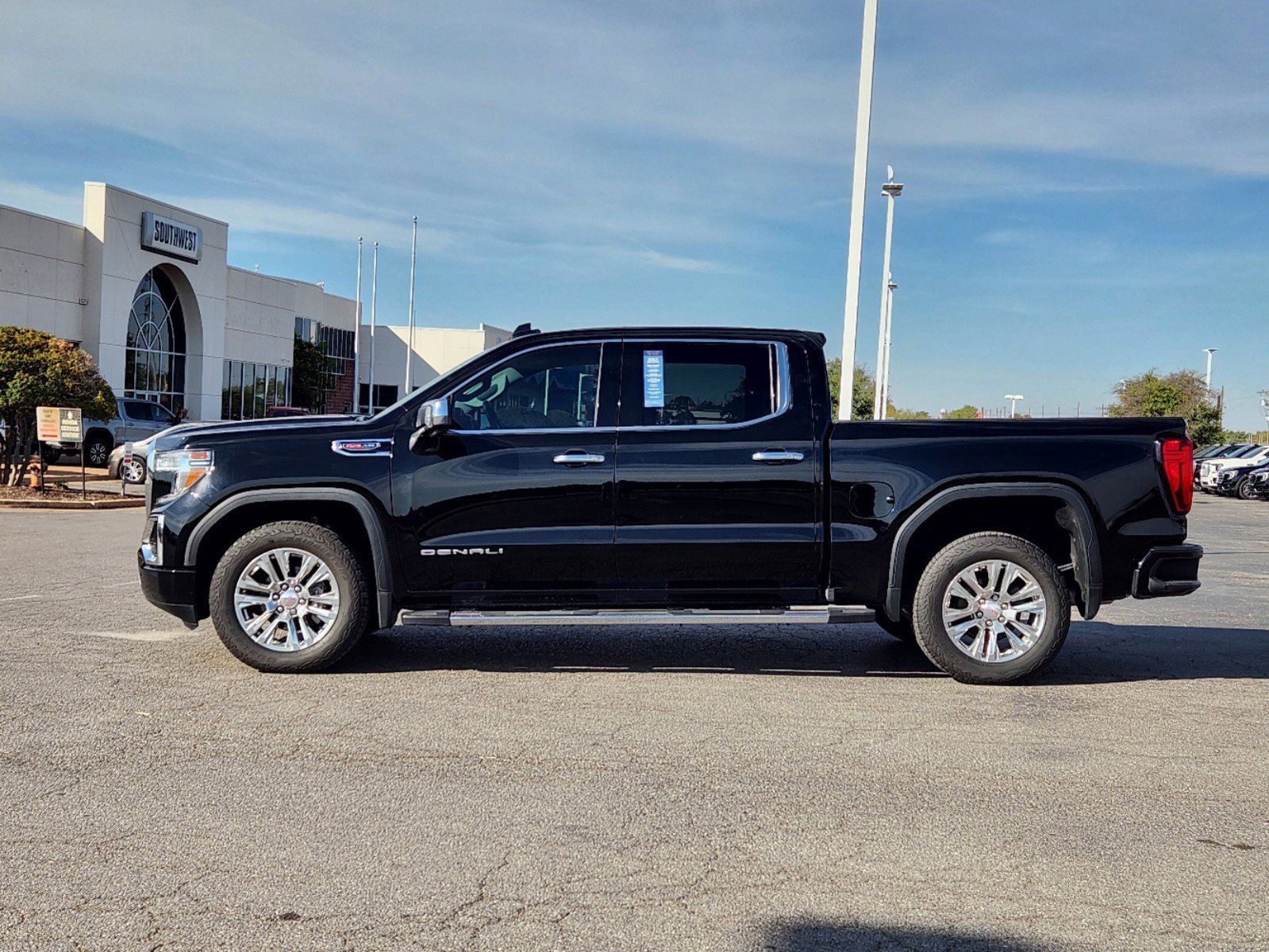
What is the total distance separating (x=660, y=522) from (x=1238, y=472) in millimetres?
32554

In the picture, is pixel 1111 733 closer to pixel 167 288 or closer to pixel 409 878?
pixel 409 878

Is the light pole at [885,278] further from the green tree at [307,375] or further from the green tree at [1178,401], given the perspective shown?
the green tree at [307,375]

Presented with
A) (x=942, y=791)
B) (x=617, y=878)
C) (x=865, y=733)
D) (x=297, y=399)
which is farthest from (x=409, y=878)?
(x=297, y=399)

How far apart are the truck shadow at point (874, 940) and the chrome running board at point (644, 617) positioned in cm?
310

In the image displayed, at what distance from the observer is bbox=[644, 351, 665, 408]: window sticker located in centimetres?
692

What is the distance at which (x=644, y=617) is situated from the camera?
6.53m

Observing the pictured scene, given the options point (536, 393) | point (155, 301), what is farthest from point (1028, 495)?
point (155, 301)

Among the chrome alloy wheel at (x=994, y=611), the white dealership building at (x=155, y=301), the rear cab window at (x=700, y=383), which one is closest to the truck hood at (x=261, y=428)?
the rear cab window at (x=700, y=383)

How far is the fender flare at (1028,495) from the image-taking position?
6.73 metres

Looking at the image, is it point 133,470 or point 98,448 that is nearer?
point 133,470

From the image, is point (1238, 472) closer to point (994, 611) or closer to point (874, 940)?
point (994, 611)

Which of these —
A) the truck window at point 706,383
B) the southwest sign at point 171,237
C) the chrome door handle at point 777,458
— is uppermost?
the southwest sign at point 171,237

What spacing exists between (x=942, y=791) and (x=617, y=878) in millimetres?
1640

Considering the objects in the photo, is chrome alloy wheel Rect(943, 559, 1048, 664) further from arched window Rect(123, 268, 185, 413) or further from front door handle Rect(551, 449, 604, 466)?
arched window Rect(123, 268, 185, 413)
